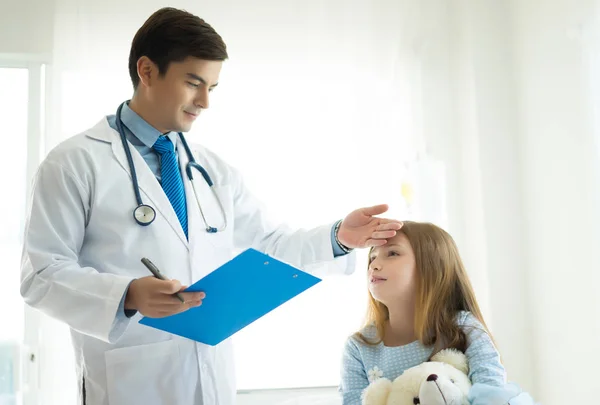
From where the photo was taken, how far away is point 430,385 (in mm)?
1349

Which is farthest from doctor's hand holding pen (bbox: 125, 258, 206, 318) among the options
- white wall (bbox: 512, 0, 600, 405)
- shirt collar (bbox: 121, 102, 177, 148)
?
white wall (bbox: 512, 0, 600, 405)

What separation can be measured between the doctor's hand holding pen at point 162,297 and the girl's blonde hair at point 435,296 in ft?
2.13

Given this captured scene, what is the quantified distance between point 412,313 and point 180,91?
2.67ft

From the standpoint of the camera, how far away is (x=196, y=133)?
8.42ft

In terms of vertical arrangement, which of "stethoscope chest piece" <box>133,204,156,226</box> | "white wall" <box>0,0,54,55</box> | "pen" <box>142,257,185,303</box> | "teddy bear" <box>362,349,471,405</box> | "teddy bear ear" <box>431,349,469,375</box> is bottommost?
"teddy bear" <box>362,349,471,405</box>

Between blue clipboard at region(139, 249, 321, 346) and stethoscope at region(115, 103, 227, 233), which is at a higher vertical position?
stethoscope at region(115, 103, 227, 233)

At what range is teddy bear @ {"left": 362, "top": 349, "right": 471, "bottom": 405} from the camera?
1.35 m

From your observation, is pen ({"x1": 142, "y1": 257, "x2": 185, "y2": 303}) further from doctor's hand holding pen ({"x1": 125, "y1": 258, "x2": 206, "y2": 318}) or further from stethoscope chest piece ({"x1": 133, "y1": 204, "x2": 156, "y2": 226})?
stethoscope chest piece ({"x1": 133, "y1": 204, "x2": 156, "y2": 226})

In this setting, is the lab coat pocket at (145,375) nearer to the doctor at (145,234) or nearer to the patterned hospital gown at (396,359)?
the doctor at (145,234)

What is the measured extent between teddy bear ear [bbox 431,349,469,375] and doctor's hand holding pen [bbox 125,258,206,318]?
0.64m

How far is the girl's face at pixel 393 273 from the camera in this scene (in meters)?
1.65

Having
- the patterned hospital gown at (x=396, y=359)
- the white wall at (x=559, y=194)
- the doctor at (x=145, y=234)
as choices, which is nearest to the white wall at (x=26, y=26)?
the doctor at (x=145, y=234)

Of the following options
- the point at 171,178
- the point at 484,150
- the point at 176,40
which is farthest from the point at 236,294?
the point at 484,150

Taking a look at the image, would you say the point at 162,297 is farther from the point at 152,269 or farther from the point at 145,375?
the point at 145,375
